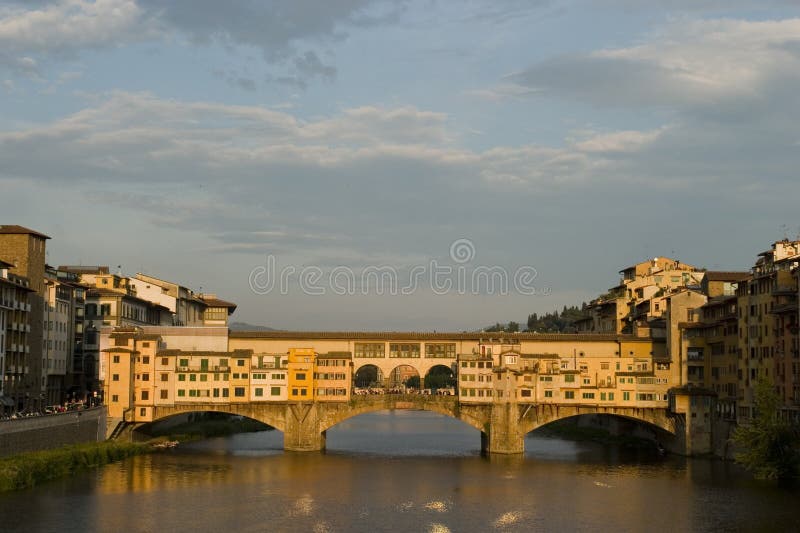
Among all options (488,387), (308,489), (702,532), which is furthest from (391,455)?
(702,532)

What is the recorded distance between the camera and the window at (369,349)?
3617 inches

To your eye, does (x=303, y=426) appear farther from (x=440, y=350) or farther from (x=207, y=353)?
(x=440, y=350)

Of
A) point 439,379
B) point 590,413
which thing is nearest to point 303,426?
point 590,413

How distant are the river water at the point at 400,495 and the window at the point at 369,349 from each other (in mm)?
8874

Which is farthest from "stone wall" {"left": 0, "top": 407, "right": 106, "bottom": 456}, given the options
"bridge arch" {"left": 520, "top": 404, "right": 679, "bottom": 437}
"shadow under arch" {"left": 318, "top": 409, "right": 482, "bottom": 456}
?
"bridge arch" {"left": 520, "top": 404, "right": 679, "bottom": 437}

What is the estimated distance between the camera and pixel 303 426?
84.3 m

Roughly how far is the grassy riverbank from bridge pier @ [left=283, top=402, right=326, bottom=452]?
11.8 metres

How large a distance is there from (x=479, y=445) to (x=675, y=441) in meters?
17.1

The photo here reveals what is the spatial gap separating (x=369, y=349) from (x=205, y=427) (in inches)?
816

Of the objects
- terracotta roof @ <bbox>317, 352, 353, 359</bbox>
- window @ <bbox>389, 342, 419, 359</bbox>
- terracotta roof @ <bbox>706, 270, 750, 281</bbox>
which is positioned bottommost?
terracotta roof @ <bbox>317, 352, 353, 359</bbox>

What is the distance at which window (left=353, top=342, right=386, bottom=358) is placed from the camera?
301 feet

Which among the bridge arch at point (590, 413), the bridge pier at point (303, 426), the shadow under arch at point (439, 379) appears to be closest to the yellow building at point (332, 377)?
the bridge pier at point (303, 426)

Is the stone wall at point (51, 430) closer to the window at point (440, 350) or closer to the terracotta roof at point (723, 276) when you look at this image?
the window at point (440, 350)

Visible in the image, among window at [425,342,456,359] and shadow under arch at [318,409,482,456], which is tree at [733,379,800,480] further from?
window at [425,342,456,359]
